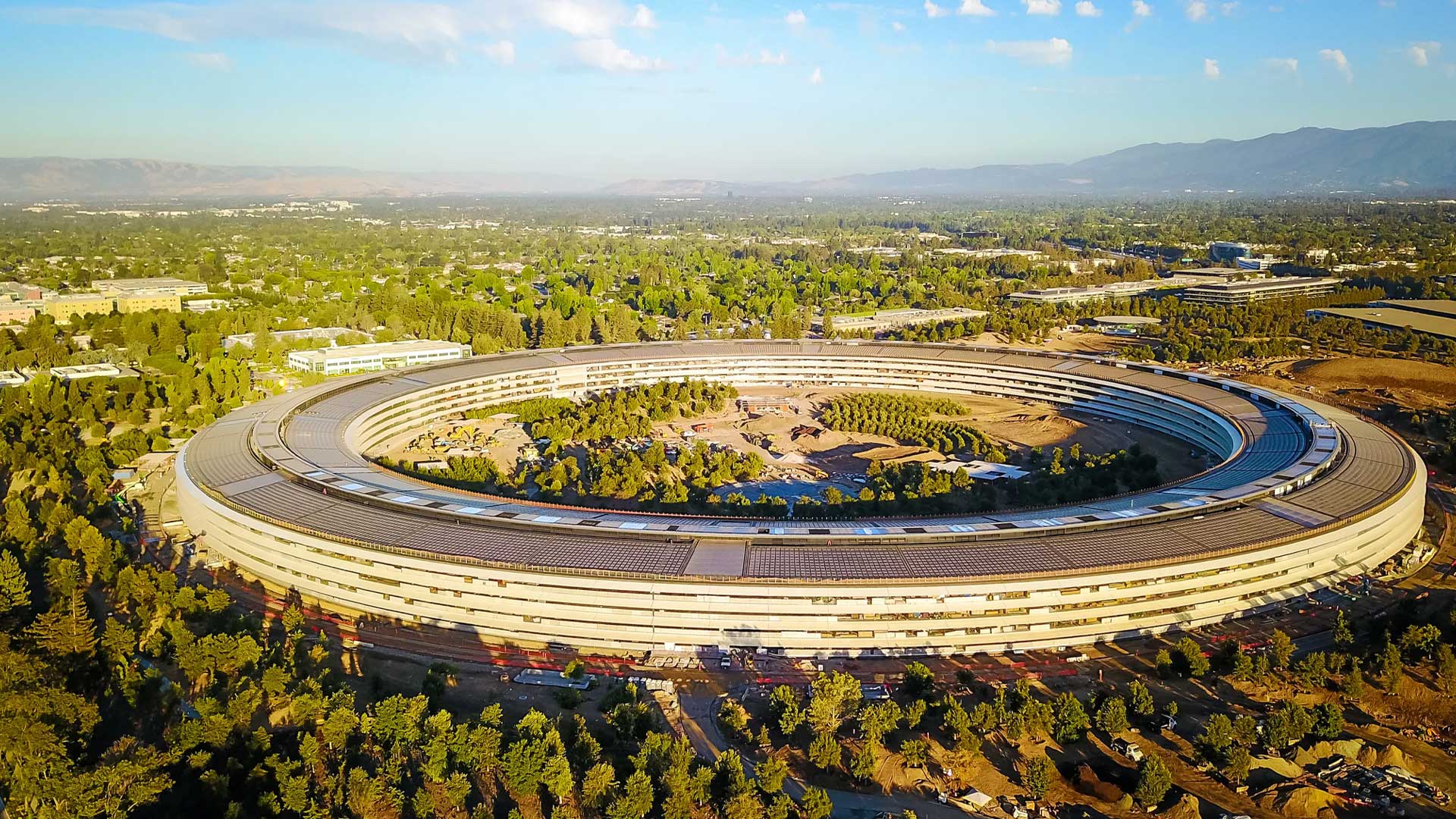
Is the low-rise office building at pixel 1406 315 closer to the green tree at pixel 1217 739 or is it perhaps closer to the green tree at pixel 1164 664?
the green tree at pixel 1164 664

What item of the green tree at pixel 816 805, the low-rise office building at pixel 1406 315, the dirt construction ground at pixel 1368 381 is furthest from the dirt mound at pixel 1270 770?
the low-rise office building at pixel 1406 315

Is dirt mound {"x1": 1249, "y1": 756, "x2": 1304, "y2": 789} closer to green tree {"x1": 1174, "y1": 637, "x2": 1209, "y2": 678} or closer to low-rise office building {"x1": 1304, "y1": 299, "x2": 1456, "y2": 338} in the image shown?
green tree {"x1": 1174, "y1": 637, "x2": 1209, "y2": 678}

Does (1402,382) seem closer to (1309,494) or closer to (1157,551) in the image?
(1309,494)

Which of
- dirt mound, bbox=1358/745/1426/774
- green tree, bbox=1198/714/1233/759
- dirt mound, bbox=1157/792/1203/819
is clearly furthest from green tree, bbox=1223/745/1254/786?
dirt mound, bbox=1358/745/1426/774

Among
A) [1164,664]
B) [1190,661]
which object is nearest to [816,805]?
[1164,664]

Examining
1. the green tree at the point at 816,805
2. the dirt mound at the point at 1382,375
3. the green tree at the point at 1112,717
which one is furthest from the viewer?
the dirt mound at the point at 1382,375

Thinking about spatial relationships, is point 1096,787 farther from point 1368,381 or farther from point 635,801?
point 1368,381
